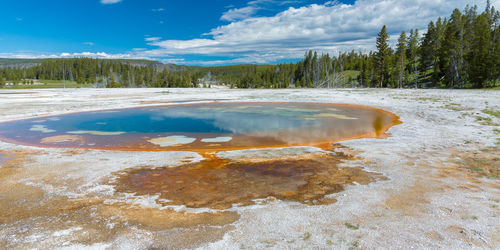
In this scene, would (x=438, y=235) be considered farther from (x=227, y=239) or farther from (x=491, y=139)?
(x=491, y=139)

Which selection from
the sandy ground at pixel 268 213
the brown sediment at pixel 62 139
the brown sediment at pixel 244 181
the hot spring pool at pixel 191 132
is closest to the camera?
the sandy ground at pixel 268 213

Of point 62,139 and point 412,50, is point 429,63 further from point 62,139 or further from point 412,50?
point 62,139

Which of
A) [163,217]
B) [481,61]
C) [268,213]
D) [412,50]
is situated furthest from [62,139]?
[412,50]

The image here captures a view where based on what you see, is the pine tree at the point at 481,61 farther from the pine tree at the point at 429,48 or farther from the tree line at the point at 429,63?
the pine tree at the point at 429,48

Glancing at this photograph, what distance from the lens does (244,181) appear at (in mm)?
8266

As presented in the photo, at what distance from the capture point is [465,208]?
602 centimetres

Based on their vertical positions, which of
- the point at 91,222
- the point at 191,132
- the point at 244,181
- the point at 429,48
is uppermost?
the point at 429,48

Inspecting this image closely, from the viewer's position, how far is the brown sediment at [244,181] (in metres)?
7.00

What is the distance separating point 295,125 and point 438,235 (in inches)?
564

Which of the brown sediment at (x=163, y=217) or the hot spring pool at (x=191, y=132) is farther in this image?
the hot spring pool at (x=191, y=132)

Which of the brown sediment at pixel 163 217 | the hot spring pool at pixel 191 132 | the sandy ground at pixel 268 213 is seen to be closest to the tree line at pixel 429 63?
the hot spring pool at pixel 191 132

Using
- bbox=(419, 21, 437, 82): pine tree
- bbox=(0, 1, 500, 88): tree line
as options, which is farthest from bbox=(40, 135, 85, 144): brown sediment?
bbox=(419, 21, 437, 82): pine tree

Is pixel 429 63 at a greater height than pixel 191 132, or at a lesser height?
greater

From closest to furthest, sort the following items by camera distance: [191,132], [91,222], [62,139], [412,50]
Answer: [91,222], [62,139], [191,132], [412,50]
